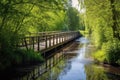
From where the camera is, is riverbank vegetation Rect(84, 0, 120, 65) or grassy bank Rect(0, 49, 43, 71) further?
riverbank vegetation Rect(84, 0, 120, 65)

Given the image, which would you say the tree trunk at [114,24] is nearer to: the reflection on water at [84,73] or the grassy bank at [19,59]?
the reflection on water at [84,73]

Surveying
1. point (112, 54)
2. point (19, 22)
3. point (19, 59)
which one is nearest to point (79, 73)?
point (112, 54)

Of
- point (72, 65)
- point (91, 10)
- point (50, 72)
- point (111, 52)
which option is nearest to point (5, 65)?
point (50, 72)

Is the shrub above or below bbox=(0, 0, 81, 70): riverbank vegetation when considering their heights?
below

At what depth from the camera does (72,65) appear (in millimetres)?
18109

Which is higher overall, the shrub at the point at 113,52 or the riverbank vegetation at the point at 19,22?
the riverbank vegetation at the point at 19,22

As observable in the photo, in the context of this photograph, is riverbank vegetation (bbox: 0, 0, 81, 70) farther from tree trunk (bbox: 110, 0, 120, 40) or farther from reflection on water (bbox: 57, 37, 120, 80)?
tree trunk (bbox: 110, 0, 120, 40)

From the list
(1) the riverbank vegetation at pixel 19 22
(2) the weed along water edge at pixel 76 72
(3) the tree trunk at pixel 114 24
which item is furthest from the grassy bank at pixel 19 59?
(3) the tree trunk at pixel 114 24

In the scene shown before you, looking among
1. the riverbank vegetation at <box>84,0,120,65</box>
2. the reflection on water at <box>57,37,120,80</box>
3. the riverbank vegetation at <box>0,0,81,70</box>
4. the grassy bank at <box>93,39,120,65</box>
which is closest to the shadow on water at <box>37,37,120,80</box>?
the reflection on water at <box>57,37,120,80</box>

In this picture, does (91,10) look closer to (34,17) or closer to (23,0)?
(34,17)

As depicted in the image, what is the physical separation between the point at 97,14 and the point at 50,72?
6.51 m

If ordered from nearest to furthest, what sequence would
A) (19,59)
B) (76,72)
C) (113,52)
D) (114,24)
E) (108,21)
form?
(76,72)
(19,59)
(113,52)
(114,24)
(108,21)

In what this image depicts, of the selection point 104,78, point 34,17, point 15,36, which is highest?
point 34,17

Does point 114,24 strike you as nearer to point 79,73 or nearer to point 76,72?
point 76,72
